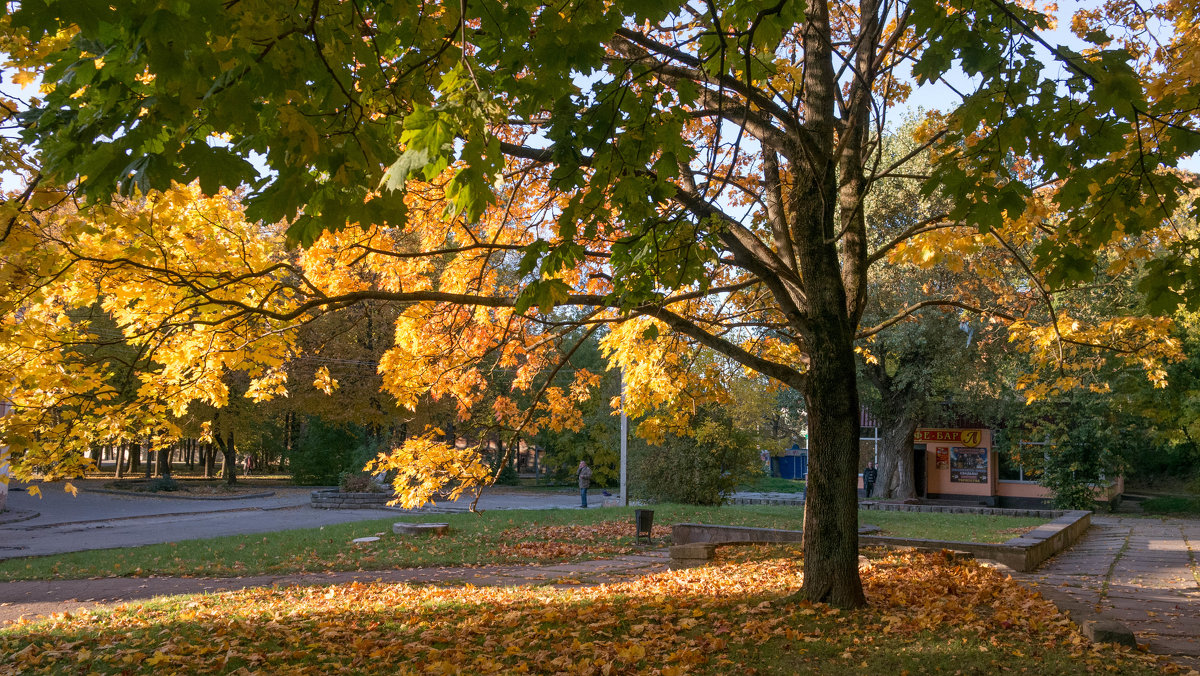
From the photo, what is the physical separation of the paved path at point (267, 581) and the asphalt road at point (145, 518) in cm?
477

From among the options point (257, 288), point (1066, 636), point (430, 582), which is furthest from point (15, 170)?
point (1066, 636)

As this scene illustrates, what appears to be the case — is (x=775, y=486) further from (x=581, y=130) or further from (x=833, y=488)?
(x=581, y=130)

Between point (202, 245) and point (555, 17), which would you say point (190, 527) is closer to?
point (202, 245)

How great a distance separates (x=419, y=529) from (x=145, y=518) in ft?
38.9

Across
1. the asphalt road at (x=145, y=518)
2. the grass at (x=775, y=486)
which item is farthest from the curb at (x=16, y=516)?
the grass at (x=775, y=486)

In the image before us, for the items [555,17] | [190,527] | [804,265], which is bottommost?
[190,527]

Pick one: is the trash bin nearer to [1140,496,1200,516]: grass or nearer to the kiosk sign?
the kiosk sign

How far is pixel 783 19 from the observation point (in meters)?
4.18

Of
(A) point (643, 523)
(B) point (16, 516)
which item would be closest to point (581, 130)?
(A) point (643, 523)

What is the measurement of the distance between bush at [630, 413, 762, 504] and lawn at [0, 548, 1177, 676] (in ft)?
47.5

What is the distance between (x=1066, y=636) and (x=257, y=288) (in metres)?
7.18

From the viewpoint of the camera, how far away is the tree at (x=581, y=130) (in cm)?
286

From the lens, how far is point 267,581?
11031mm

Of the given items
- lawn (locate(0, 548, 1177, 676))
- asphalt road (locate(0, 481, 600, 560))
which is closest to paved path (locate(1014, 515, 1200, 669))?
lawn (locate(0, 548, 1177, 676))
